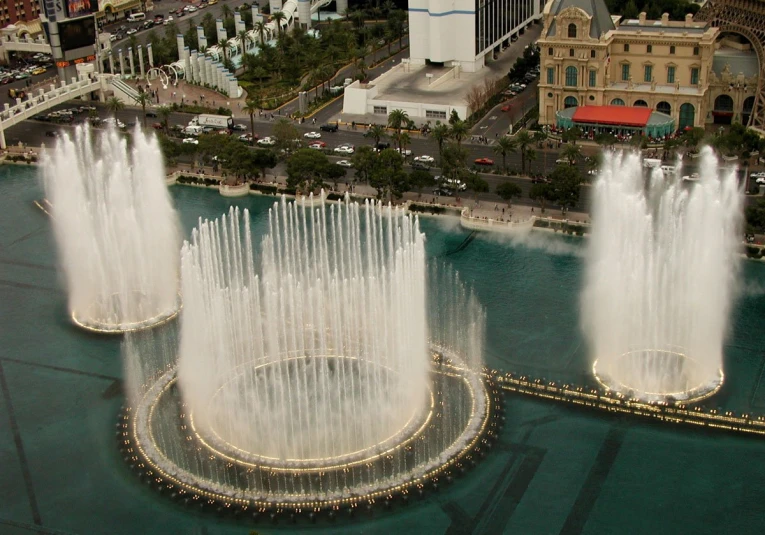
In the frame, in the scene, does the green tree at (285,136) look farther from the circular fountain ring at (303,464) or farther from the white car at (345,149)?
the circular fountain ring at (303,464)

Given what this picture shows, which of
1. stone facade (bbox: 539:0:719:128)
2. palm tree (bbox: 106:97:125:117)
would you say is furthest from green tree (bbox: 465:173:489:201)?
palm tree (bbox: 106:97:125:117)

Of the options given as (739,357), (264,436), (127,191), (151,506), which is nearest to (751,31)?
(739,357)

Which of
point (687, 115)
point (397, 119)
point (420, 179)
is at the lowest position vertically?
point (687, 115)

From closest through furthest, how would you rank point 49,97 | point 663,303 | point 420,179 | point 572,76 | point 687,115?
point 663,303, point 420,179, point 687,115, point 572,76, point 49,97

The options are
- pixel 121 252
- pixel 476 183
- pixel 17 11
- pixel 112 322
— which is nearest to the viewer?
pixel 112 322

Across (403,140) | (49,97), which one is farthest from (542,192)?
(49,97)

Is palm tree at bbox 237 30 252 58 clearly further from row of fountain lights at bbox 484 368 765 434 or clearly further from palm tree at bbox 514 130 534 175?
row of fountain lights at bbox 484 368 765 434

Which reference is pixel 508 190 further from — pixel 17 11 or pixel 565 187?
pixel 17 11
